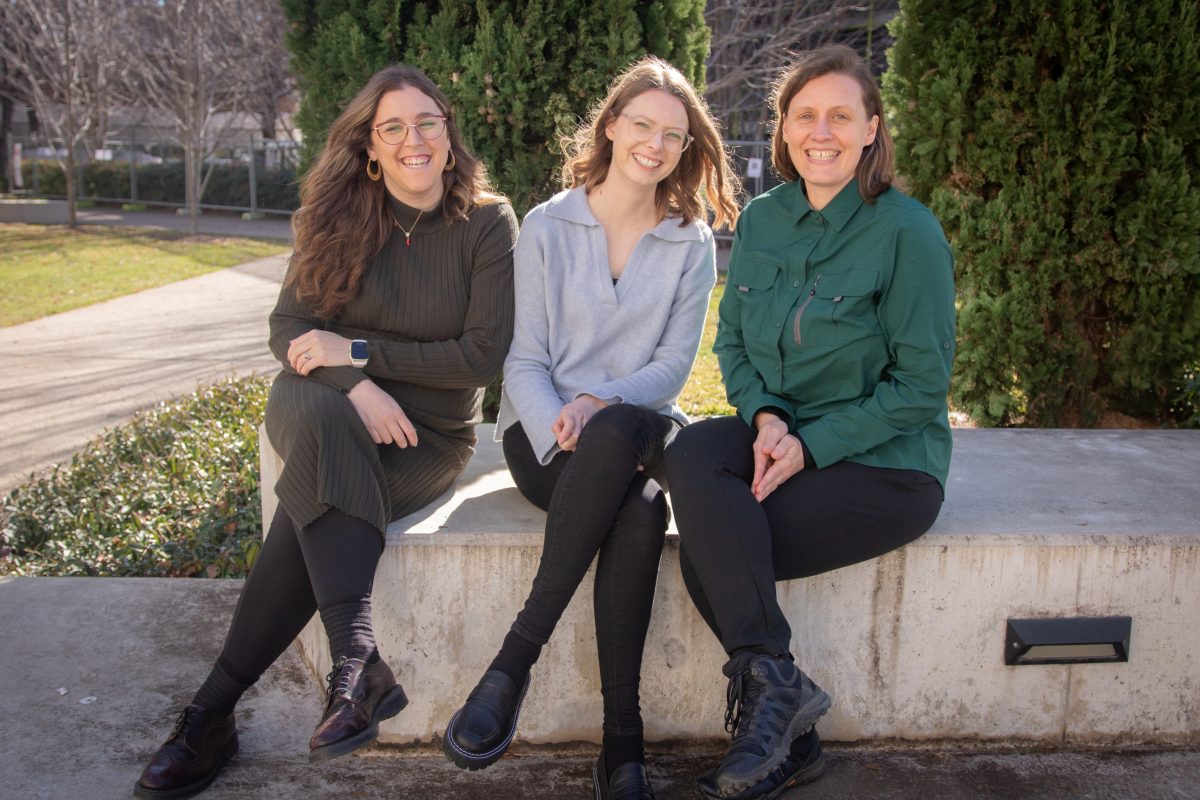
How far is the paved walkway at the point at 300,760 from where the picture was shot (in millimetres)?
2775

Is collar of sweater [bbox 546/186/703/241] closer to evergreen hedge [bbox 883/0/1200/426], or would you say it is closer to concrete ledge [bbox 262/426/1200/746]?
concrete ledge [bbox 262/426/1200/746]

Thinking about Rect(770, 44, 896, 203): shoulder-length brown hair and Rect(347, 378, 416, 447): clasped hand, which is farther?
Rect(347, 378, 416, 447): clasped hand

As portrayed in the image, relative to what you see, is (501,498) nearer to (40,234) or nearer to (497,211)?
(497,211)

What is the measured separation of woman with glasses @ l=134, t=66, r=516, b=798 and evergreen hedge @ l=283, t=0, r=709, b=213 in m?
1.45

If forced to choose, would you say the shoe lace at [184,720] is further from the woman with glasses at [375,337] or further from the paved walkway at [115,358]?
the paved walkway at [115,358]

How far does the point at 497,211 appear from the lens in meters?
3.37

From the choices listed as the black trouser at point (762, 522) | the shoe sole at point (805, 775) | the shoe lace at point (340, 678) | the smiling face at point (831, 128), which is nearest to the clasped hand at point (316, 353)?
the shoe lace at point (340, 678)

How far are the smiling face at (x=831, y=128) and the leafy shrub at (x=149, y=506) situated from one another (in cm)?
251

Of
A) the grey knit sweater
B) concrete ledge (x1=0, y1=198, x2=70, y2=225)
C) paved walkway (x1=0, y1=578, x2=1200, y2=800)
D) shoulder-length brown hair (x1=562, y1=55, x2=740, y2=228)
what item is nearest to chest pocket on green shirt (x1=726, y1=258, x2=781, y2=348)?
the grey knit sweater

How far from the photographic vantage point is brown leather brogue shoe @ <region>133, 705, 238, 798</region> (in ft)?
8.77

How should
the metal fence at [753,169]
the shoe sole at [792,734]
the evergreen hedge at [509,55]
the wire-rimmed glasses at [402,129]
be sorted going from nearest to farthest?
the shoe sole at [792,734] < the wire-rimmed glasses at [402,129] < the evergreen hedge at [509,55] < the metal fence at [753,169]

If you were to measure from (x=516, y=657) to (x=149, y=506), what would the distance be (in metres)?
2.67

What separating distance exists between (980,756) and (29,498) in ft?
13.3

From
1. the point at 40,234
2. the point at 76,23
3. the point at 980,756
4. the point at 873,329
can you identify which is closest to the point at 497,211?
the point at 873,329
